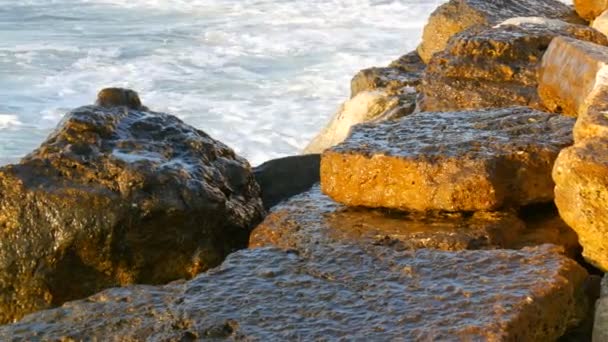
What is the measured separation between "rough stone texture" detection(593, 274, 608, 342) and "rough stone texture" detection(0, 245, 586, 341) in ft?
0.20

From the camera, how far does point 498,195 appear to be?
3521 millimetres

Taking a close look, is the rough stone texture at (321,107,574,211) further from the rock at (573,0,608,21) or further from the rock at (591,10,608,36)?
→ the rock at (573,0,608,21)

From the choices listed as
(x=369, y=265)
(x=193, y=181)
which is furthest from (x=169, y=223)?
(x=369, y=265)

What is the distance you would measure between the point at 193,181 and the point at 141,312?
132 centimetres

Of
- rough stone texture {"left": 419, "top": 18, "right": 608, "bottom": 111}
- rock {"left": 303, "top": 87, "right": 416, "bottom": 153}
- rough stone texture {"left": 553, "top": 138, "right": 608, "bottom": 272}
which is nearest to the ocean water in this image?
rock {"left": 303, "top": 87, "right": 416, "bottom": 153}

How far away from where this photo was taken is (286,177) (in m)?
5.07

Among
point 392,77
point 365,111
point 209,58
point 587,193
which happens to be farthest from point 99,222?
point 209,58

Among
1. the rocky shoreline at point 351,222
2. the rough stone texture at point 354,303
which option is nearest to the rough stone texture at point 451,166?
the rocky shoreline at point 351,222

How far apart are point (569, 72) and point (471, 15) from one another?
2.59 meters

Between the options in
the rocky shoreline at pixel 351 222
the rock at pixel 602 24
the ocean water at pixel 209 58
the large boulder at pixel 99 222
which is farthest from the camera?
the ocean water at pixel 209 58

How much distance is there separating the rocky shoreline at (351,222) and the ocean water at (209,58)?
548 centimetres

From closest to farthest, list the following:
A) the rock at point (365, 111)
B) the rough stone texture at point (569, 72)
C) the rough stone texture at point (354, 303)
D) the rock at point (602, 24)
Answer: the rough stone texture at point (354, 303) < the rough stone texture at point (569, 72) < the rock at point (602, 24) < the rock at point (365, 111)

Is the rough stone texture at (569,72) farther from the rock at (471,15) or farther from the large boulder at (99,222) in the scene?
the rock at (471,15)

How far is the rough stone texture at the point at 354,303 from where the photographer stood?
102 inches
